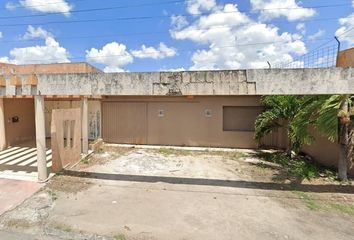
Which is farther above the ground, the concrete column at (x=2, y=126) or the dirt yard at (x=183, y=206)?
the concrete column at (x=2, y=126)

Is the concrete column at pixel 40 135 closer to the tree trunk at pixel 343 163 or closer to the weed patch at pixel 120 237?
the weed patch at pixel 120 237

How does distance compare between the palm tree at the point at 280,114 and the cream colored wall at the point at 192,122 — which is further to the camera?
the cream colored wall at the point at 192,122

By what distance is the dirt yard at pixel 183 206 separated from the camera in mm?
4160

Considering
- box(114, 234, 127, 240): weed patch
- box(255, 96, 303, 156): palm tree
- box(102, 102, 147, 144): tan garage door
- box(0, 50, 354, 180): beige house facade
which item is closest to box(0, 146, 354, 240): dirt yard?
box(114, 234, 127, 240): weed patch

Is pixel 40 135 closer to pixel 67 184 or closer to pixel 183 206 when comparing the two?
pixel 67 184

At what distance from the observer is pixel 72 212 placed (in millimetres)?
4812

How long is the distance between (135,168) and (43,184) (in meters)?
2.72

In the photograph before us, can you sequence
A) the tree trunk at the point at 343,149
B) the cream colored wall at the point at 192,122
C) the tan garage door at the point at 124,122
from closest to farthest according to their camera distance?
the tree trunk at the point at 343,149 < the cream colored wall at the point at 192,122 < the tan garage door at the point at 124,122

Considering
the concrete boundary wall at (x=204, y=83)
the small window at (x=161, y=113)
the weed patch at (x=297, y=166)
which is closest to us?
the concrete boundary wall at (x=204, y=83)

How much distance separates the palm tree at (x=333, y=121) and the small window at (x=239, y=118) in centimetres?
420

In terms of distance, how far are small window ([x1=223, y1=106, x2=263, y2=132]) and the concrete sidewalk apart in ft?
26.9

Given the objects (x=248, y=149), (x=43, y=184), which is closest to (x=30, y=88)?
(x=43, y=184)

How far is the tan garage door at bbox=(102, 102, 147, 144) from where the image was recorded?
39.4ft

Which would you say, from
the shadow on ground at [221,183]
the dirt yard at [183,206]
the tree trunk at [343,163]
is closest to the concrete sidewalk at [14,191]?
the dirt yard at [183,206]
